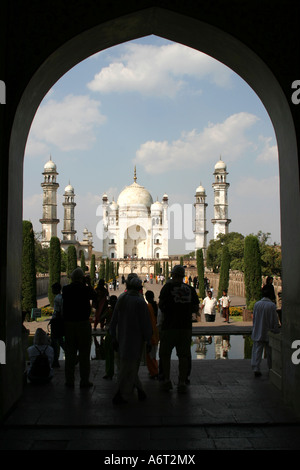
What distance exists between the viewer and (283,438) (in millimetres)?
3166

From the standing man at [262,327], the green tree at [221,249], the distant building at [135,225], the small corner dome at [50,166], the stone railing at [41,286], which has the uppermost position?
the small corner dome at [50,166]

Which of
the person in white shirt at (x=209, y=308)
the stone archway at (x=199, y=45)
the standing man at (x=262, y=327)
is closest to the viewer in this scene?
the stone archway at (x=199, y=45)

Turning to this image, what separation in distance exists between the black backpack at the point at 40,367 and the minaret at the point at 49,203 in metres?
46.9

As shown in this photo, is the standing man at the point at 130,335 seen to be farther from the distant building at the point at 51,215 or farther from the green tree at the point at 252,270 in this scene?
the distant building at the point at 51,215

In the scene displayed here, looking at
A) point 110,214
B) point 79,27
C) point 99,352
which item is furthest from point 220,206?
point 79,27

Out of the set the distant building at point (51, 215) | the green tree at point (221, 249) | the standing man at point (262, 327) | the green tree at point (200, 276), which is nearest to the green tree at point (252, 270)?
the green tree at point (200, 276)

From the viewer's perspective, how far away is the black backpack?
4637mm

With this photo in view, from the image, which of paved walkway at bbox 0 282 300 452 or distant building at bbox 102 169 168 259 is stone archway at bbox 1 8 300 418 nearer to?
paved walkway at bbox 0 282 300 452

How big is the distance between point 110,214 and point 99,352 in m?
54.5

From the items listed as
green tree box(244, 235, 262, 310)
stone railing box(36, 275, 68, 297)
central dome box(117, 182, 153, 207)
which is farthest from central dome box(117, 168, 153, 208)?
green tree box(244, 235, 262, 310)

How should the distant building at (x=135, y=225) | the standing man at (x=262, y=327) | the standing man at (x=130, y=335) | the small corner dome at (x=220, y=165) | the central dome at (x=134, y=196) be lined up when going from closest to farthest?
the standing man at (x=130, y=335) → the standing man at (x=262, y=327) → the small corner dome at (x=220, y=165) → the distant building at (x=135, y=225) → the central dome at (x=134, y=196)

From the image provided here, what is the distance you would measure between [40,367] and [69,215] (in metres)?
53.5

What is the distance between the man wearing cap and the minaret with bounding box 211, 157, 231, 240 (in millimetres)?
47159

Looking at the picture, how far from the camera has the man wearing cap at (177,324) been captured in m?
4.34
